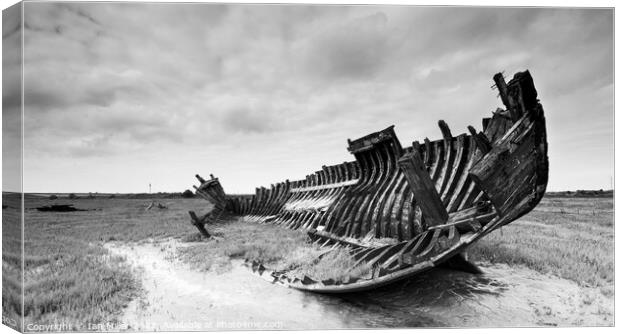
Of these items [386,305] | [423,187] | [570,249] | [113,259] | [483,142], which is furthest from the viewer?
[113,259]

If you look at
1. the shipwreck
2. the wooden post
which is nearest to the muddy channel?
the shipwreck

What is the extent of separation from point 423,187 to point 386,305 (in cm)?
169

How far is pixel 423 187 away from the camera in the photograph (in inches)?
176

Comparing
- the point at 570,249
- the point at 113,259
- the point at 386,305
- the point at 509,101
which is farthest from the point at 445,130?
the point at 113,259

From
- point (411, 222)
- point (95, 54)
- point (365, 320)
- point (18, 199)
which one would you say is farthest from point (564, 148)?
point (18, 199)

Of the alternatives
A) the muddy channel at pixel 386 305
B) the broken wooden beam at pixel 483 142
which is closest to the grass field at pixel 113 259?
the muddy channel at pixel 386 305

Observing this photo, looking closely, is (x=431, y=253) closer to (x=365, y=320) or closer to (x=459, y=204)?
(x=365, y=320)

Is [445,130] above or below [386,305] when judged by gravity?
above

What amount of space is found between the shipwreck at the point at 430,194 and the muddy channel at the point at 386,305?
329mm

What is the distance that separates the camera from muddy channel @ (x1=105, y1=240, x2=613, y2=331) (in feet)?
14.9

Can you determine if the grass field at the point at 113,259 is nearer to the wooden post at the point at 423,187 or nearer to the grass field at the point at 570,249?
the grass field at the point at 570,249

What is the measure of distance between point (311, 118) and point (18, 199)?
5270mm

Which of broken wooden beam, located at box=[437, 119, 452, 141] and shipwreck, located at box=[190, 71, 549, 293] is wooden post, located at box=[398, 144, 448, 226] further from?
broken wooden beam, located at box=[437, 119, 452, 141]

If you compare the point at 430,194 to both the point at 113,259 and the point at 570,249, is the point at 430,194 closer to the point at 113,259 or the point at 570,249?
the point at 570,249
